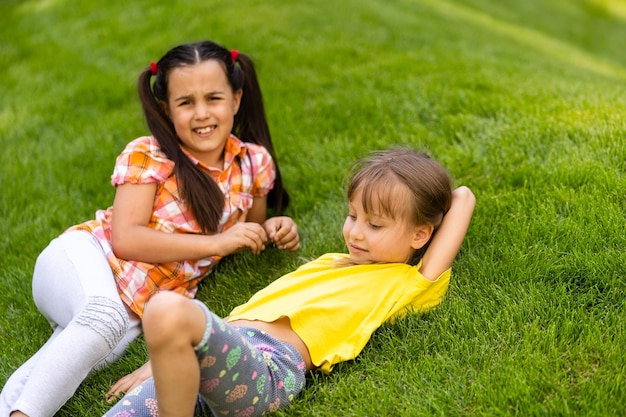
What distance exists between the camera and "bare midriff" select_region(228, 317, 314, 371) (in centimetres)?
239

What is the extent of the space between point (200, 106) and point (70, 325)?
1077 mm

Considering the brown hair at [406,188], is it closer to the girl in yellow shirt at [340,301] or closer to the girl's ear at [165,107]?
the girl in yellow shirt at [340,301]

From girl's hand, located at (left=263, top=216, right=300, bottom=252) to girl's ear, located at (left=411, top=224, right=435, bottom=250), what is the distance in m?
0.76

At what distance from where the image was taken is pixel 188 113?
309cm

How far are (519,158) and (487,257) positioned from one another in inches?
37.0

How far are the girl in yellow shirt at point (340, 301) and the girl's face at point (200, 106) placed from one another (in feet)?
2.46

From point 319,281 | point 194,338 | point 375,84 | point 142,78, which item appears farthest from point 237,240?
point 375,84

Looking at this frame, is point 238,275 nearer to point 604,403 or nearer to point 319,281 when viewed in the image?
point 319,281

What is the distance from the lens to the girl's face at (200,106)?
Result: 3.09m

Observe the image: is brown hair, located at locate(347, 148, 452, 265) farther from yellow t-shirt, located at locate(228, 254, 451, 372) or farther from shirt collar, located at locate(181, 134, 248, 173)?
shirt collar, located at locate(181, 134, 248, 173)

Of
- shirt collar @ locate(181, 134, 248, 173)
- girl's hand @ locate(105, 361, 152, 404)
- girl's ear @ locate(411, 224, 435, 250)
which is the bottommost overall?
girl's hand @ locate(105, 361, 152, 404)

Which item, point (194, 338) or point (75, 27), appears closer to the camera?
point (194, 338)

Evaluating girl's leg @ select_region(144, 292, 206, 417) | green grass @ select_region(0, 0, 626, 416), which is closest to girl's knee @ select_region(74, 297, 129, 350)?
green grass @ select_region(0, 0, 626, 416)

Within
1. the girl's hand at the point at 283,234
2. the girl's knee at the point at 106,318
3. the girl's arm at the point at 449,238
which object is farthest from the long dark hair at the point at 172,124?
the girl's arm at the point at 449,238
